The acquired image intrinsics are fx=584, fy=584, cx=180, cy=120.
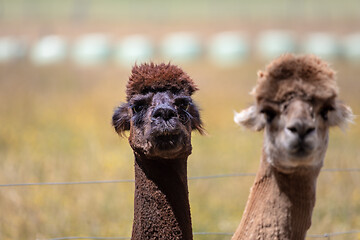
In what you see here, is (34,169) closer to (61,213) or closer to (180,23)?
(61,213)

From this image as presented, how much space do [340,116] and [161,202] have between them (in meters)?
1.46

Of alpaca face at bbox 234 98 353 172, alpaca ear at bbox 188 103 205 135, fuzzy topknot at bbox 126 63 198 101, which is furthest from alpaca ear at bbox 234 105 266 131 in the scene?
fuzzy topknot at bbox 126 63 198 101

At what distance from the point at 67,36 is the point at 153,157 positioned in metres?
30.7

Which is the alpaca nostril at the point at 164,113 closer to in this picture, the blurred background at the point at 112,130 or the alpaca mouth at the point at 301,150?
the blurred background at the point at 112,130

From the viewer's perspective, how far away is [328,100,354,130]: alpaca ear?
4.18 metres

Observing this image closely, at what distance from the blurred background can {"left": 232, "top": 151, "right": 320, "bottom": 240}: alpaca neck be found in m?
0.76

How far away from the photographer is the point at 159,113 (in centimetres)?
423

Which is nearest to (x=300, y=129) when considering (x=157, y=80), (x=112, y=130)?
(x=157, y=80)

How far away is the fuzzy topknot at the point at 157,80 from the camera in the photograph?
4.47 meters

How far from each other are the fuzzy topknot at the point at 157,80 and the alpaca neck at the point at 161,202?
53 cm

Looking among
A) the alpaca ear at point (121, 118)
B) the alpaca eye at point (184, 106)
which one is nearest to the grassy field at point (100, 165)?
the alpaca eye at point (184, 106)

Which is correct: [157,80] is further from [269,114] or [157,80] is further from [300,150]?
[300,150]

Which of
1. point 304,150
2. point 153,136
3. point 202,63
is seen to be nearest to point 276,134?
point 304,150

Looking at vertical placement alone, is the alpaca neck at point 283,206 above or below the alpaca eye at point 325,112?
below
